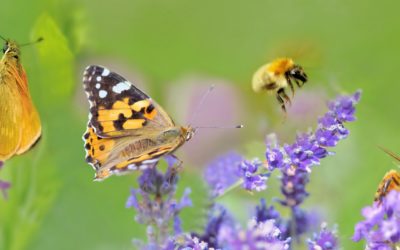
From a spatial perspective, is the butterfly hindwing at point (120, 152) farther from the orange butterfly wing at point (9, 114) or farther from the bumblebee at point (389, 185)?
the bumblebee at point (389, 185)

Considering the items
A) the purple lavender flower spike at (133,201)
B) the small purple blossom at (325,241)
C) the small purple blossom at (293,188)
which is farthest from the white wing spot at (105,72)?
the small purple blossom at (325,241)

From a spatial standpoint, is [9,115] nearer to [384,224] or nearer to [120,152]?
[120,152]

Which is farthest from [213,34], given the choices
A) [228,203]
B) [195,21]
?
[228,203]

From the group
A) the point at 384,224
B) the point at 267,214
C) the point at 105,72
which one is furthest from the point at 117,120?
the point at 384,224

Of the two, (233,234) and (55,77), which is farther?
(55,77)

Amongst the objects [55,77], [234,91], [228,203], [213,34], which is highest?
[213,34]

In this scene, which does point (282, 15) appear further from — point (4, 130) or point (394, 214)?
point (394, 214)
